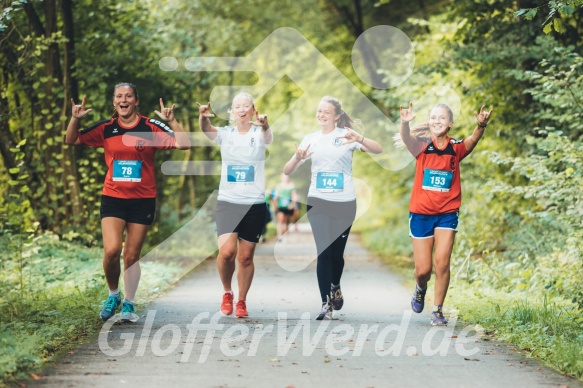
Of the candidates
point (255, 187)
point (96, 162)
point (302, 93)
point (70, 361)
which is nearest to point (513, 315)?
point (255, 187)

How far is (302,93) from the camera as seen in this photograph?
135 ft

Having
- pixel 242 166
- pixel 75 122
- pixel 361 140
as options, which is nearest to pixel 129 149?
pixel 75 122

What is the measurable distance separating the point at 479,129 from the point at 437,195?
0.76 meters

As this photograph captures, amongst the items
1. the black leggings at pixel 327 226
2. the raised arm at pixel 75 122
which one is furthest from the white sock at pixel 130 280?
the black leggings at pixel 327 226

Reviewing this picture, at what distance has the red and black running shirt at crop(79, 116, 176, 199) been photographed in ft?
29.8

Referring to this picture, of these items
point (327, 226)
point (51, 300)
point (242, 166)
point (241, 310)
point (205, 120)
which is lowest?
point (51, 300)

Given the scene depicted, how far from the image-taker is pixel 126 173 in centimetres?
909

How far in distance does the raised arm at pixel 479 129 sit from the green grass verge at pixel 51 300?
3984 millimetres

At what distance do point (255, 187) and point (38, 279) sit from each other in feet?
13.7

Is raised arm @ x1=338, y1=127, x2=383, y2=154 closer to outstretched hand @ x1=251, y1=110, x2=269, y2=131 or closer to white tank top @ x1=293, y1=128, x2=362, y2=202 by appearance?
white tank top @ x1=293, y1=128, x2=362, y2=202

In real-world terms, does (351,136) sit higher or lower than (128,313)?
higher

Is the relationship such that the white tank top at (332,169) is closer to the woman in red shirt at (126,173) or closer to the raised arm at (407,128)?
the raised arm at (407,128)

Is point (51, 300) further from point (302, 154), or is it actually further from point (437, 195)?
point (437, 195)

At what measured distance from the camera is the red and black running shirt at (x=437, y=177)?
9281 mm
